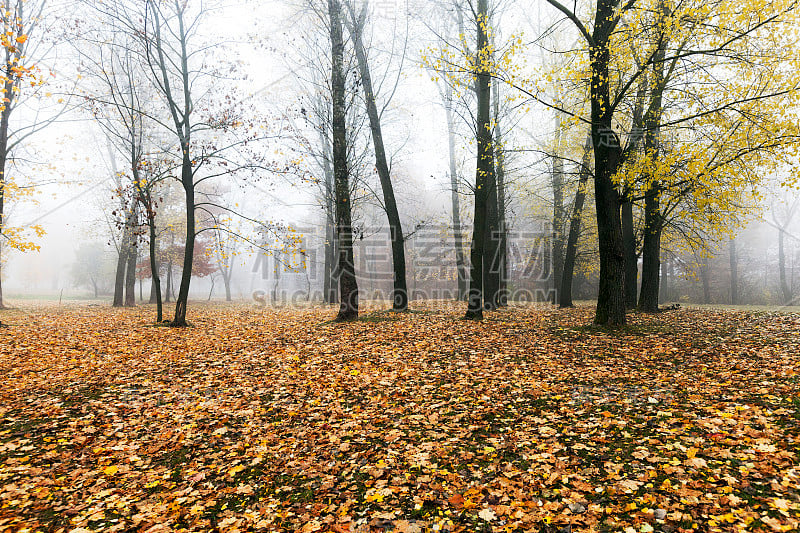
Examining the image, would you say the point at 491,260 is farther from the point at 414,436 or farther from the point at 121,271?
the point at 121,271

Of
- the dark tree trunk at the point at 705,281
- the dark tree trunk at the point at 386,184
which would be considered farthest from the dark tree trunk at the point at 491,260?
the dark tree trunk at the point at 705,281

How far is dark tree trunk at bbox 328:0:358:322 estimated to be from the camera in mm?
10984

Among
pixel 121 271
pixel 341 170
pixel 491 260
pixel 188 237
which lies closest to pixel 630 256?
pixel 491 260

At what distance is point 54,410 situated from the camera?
18.5ft

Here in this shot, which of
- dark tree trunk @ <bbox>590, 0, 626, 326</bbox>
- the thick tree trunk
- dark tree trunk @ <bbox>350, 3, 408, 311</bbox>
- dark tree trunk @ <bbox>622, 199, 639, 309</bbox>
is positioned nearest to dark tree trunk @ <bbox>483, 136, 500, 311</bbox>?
dark tree trunk @ <bbox>350, 3, 408, 311</bbox>

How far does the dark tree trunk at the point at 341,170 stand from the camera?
11.0 metres

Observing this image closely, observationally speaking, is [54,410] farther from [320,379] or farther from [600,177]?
[600,177]

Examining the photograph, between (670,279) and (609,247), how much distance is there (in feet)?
93.9

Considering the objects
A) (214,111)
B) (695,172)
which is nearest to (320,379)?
(695,172)

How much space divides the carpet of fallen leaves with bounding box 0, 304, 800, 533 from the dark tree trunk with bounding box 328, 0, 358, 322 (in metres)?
2.71

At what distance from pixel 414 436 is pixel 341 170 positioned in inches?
323

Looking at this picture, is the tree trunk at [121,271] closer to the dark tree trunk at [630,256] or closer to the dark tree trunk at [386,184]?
the dark tree trunk at [386,184]

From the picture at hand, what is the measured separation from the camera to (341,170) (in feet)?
36.7

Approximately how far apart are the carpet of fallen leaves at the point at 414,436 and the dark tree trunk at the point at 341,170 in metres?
2.71
